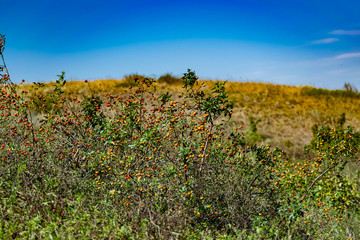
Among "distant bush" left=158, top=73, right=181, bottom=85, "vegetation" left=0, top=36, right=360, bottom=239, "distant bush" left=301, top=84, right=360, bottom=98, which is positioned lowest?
"vegetation" left=0, top=36, right=360, bottom=239

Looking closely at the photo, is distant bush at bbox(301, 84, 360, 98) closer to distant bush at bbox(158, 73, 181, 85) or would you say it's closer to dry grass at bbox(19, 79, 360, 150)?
dry grass at bbox(19, 79, 360, 150)

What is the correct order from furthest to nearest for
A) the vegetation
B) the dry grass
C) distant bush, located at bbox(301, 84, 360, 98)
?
distant bush, located at bbox(301, 84, 360, 98) < the dry grass < the vegetation

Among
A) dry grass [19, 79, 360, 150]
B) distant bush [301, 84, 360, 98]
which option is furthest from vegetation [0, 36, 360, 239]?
distant bush [301, 84, 360, 98]

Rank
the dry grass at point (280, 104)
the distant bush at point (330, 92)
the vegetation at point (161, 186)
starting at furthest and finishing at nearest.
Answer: the distant bush at point (330, 92) → the dry grass at point (280, 104) → the vegetation at point (161, 186)

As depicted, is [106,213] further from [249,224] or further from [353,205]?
[353,205]

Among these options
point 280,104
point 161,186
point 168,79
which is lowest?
point 161,186

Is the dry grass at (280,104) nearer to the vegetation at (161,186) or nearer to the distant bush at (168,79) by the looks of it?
the distant bush at (168,79)

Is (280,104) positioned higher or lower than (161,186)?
higher

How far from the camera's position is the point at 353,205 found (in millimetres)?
6008

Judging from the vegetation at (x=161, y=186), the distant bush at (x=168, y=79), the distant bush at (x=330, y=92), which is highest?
the distant bush at (x=168, y=79)

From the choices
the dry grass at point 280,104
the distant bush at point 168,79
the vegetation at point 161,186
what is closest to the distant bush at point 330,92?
the dry grass at point 280,104

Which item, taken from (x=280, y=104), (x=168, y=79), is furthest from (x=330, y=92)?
(x=168, y=79)

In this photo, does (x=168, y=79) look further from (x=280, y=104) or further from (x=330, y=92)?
(x=330, y=92)

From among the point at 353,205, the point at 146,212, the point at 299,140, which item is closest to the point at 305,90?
the point at 299,140
